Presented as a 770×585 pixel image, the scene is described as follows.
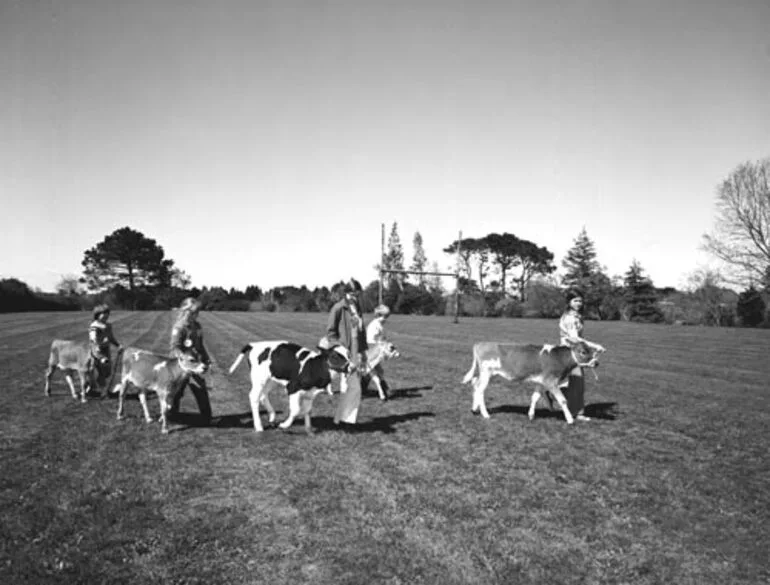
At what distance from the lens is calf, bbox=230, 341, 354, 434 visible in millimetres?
8547

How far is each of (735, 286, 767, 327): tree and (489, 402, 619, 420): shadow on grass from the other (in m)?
43.8

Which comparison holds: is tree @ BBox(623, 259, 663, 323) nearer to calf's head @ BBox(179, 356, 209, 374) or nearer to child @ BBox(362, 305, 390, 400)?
child @ BBox(362, 305, 390, 400)

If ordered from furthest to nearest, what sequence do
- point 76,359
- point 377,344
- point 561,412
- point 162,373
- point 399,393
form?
1. point 399,393
2. point 377,344
3. point 76,359
4. point 561,412
5. point 162,373

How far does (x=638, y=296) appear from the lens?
202 ft

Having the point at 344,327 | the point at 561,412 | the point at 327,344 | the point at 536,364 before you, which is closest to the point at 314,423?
the point at 327,344

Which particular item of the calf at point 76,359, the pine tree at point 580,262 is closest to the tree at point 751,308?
the pine tree at point 580,262

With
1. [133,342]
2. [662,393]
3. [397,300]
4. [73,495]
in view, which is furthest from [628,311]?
[73,495]

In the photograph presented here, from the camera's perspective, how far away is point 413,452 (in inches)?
307

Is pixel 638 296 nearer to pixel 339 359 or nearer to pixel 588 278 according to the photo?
pixel 588 278

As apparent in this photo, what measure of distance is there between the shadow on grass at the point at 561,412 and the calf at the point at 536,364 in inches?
21.7

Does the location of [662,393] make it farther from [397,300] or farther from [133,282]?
[133,282]

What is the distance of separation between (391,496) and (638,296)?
65.0m

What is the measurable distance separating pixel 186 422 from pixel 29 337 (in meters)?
23.3

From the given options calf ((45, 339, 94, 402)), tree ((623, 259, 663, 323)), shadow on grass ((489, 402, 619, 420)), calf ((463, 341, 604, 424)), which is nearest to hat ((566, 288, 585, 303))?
calf ((463, 341, 604, 424))
